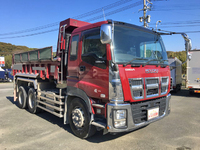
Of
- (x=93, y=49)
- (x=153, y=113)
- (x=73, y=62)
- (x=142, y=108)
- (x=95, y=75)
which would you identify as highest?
(x=93, y=49)

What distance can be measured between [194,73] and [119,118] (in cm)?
937

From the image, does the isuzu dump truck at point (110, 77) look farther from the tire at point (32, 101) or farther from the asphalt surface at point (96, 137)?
the tire at point (32, 101)

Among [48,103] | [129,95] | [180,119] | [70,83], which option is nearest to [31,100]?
[48,103]

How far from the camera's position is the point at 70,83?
14.9 feet

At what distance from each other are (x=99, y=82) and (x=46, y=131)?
2.48m

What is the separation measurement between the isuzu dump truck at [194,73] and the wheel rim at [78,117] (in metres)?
9.23

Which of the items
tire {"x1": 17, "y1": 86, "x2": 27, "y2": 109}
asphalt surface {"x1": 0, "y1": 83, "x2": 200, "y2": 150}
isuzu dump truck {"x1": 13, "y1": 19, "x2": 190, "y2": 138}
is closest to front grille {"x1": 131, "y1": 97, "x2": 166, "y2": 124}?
isuzu dump truck {"x1": 13, "y1": 19, "x2": 190, "y2": 138}

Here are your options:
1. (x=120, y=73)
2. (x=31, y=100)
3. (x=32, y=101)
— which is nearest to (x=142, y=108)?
(x=120, y=73)

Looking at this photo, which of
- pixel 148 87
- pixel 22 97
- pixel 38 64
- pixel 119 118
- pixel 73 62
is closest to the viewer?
pixel 119 118

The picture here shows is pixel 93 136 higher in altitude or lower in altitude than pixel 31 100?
lower

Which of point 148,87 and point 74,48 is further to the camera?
point 74,48

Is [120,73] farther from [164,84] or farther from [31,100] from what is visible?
[31,100]

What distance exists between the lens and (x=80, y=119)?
4.12 metres

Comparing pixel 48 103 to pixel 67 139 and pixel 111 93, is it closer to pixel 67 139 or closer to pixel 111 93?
Result: pixel 67 139
